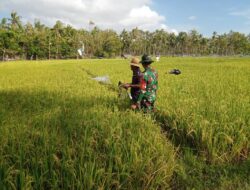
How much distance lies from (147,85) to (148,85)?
0.8 inches

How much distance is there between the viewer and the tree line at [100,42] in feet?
175

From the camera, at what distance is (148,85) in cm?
448

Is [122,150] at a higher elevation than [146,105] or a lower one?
lower

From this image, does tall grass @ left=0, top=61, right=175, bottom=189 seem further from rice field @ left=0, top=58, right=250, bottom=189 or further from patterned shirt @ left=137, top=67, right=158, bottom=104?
patterned shirt @ left=137, top=67, right=158, bottom=104

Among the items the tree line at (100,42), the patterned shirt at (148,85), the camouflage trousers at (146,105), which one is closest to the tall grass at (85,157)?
the patterned shirt at (148,85)

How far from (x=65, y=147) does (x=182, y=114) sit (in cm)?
197

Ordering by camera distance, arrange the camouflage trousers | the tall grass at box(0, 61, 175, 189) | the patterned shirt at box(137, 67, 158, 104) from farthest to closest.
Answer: the camouflage trousers → the patterned shirt at box(137, 67, 158, 104) → the tall grass at box(0, 61, 175, 189)

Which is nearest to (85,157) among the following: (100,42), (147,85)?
(147,85)

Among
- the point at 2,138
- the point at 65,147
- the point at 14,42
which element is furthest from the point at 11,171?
the point at 14,42

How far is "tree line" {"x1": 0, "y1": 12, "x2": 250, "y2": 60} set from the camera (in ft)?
175

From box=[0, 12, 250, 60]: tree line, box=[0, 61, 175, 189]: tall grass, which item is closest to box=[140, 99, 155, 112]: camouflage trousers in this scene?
box=[0, 61, 175, 189]: tall grass

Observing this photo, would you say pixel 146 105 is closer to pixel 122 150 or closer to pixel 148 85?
pixel 148 85

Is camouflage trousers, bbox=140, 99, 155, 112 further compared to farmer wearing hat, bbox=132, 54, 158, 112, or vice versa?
camouflage trousers, bbox=140, 99, 155, 112

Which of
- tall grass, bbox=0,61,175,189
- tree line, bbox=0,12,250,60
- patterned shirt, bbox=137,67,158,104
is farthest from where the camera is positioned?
tree line, bbox=0,12,250,60
